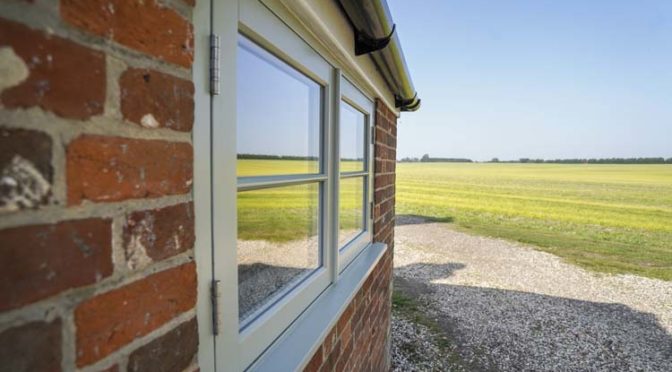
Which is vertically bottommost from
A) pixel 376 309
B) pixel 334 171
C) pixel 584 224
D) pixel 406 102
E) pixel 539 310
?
pixel 539 310

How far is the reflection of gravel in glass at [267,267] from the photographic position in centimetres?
133

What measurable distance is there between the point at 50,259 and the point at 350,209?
2.37 metres

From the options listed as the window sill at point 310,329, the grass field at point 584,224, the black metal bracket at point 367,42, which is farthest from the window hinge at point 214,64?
the grass field at point 584,224

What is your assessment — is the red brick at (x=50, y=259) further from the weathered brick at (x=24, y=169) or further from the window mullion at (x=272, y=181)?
the window mullion at (x=272, y=181)

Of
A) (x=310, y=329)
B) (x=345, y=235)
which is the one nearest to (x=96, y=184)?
(x=310, y=329)

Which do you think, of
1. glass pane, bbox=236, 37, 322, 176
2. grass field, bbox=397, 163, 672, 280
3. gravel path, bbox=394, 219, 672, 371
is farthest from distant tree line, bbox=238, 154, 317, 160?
grass field, bbox=397, 163, 672, 280

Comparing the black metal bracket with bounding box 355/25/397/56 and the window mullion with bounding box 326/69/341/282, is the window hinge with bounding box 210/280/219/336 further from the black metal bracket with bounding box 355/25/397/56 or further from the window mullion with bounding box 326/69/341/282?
the black metal bracket with bounding box 355/25/397/56

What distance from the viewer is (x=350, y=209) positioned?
2.84 m

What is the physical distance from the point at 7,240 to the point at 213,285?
0.58m

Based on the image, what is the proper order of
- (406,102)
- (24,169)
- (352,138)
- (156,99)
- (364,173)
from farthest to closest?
(406,102), (364,173), (352,138), (156,99), (24,169)

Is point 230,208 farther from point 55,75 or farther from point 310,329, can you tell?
point 310,329

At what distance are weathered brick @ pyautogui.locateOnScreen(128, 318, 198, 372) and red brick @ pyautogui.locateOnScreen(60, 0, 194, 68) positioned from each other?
54 cm

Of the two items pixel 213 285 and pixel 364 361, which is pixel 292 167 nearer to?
pixel 213 285

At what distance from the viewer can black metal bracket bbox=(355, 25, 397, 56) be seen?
2.29 metres
